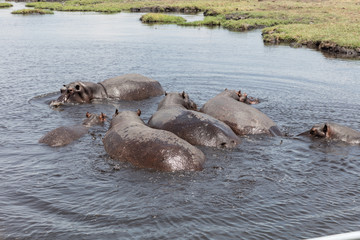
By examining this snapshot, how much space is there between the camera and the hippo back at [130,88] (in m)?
15.6

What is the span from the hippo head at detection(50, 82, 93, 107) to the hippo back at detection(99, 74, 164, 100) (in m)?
0.79

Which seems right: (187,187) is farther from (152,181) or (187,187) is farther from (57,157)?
(57,157)

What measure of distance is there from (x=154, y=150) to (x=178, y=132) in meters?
1.58

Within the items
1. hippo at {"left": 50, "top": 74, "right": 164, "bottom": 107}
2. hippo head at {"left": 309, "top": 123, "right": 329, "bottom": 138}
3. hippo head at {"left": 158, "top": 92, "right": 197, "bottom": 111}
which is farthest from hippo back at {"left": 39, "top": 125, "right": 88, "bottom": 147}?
hippo head at {"left": 309, "top": 123, "right": 329, "bottom": 138}

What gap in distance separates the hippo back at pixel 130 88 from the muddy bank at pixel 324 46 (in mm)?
15521

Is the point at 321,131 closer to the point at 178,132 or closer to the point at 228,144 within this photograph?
the point at 228,144

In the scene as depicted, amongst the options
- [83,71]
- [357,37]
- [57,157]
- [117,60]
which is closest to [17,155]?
[57,157]

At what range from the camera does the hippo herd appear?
27.6ft

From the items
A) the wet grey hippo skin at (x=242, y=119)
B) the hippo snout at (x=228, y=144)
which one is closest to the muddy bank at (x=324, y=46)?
the wet grey hippo skin at (x=242, y=119)

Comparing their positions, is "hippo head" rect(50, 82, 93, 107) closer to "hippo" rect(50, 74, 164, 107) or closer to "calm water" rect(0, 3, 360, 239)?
"hippo" rect(50, 74, 164, 107)

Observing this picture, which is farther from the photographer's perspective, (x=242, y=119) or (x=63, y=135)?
(x=242, y=119)

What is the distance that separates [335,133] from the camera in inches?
434

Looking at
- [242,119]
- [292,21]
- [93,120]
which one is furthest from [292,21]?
[93,120]

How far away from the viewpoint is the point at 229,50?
2827cm
